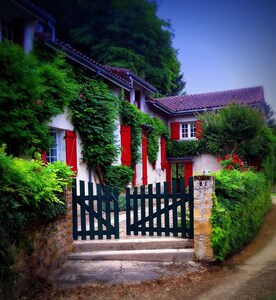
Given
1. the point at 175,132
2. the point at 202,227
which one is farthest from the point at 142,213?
the point at 175,132

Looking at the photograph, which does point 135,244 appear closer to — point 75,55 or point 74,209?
point 74,209

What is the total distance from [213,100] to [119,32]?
1059cm

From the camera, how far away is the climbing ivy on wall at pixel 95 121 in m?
9.75

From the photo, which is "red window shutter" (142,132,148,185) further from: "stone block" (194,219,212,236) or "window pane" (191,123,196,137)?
"stone block" (194,219,212,236)

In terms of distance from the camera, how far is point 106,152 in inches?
412

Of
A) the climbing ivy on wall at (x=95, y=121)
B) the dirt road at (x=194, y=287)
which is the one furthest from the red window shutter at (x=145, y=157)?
the dirt road at (x=194, y=287)

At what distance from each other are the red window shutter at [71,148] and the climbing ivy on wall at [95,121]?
47 cm

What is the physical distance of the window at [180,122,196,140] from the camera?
20016 mm

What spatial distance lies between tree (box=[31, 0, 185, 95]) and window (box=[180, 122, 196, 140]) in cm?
718

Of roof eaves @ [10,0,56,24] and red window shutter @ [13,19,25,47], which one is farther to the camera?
red window shutter @ [13,19,25,47]

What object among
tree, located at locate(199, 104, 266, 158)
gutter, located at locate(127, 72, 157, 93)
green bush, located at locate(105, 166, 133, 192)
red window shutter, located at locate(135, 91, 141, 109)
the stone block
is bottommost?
the stone block

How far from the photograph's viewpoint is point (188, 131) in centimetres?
2003

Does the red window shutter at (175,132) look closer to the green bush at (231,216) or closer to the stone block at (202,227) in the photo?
the green bush at (231,216)

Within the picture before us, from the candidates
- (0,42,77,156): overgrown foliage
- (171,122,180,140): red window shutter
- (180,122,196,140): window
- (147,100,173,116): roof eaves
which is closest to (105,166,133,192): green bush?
(0,42,77,156): overgrown foliage
